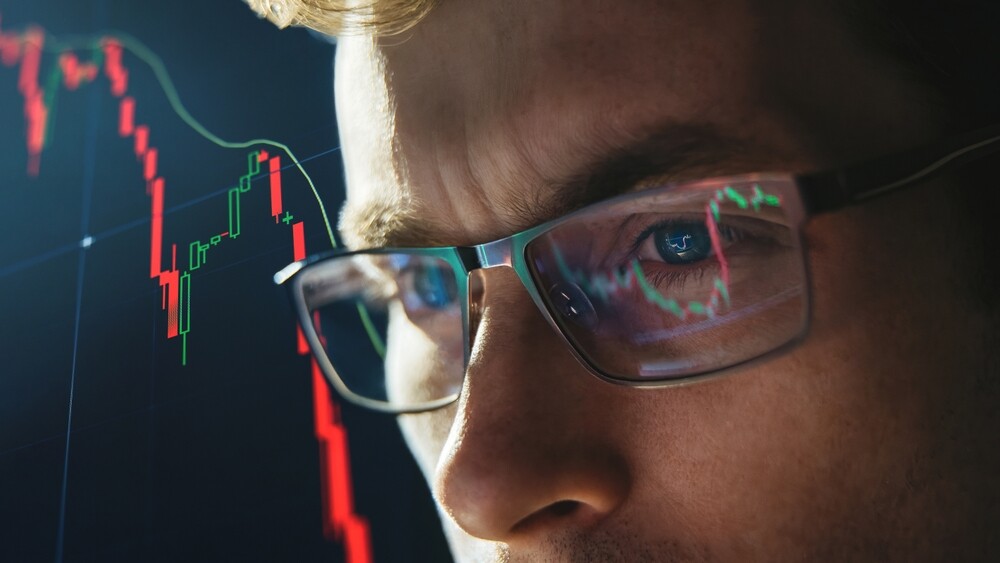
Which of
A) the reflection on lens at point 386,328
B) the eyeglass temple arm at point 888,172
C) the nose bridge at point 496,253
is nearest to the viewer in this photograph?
the eyeglass temple arm at point 888,172

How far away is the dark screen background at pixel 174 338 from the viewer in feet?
3.67

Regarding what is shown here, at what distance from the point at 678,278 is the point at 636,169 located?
0.09 m

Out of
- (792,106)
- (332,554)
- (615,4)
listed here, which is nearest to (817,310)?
(792,106)

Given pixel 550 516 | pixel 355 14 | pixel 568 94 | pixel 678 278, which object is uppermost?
pixel 355 14

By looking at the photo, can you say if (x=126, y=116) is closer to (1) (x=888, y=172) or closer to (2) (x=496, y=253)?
(2) (x=496, y=253)

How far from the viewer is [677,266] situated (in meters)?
0.59

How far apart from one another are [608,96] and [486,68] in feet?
0.41

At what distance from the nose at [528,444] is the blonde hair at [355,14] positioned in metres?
0.29

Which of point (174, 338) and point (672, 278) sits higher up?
point (174, 338)

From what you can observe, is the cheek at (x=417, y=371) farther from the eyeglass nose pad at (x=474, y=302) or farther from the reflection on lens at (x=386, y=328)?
the eyeglass nose pad at (x=474, y=302)

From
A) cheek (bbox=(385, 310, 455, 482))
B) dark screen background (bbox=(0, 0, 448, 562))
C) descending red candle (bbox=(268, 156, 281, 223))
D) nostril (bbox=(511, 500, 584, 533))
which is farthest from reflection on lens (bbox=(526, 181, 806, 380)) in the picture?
descending red candle (bbox=(268, 156, 281, 223))

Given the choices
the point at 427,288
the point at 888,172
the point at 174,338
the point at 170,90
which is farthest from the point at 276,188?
the point at 888,172

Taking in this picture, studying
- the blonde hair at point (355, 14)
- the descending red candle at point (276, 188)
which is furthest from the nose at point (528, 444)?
the descending red candle at point (276, 188)

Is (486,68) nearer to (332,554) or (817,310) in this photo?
(817,310)
